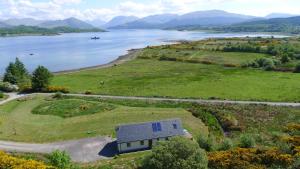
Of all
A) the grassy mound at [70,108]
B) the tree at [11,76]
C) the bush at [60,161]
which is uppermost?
the tree at [11,76]

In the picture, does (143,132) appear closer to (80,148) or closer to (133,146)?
(133,146)

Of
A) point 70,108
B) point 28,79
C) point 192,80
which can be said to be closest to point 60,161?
point 70,108

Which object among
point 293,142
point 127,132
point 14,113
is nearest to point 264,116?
point 293,142

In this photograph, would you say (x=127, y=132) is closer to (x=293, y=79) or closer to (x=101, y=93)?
(x=101, y=93)

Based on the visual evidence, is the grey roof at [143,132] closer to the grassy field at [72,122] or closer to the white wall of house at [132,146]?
the white wall of house at [132,146]

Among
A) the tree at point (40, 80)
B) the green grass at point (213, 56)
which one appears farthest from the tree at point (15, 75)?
the green grass at point (213, 56)

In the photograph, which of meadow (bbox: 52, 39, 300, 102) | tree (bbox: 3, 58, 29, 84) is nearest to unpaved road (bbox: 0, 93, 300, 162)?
meadow (bbox: 52, 39, 300, 102)

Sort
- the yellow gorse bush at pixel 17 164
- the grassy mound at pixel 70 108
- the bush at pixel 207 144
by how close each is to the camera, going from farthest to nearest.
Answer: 1. the grassy mound at pixel 70 108
2. the bush at pixel 207 144
3. the yellow gorse bush at pixel 17 164
